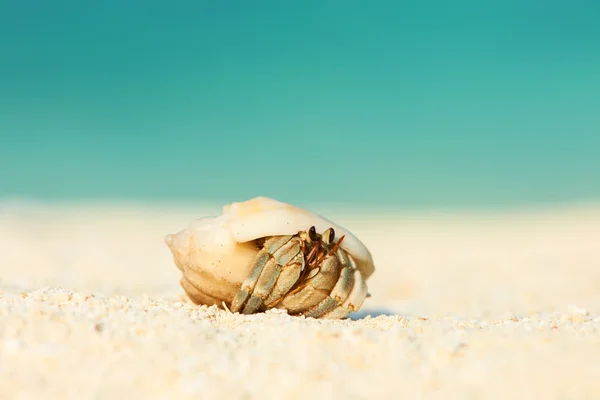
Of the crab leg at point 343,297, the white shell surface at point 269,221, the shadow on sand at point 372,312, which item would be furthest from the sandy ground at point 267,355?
the white shell surface at point 269,221

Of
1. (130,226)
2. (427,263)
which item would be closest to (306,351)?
(427,263)

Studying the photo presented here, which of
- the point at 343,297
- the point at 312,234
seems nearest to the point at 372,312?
the point at 343,297

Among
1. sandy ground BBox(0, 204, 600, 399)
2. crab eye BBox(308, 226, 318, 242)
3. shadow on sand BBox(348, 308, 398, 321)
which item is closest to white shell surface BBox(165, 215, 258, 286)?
sandy ground BBox(0, 204, 600, 399)

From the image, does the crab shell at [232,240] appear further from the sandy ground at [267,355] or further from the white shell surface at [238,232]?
the sandy ground at [267,355]

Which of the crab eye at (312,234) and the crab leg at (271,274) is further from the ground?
the crab eye at (312,234)

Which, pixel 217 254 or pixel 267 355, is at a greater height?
pixel 217 254

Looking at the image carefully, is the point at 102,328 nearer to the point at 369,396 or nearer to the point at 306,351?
the point at 306,351

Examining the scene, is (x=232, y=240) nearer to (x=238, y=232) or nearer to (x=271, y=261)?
(x=238, y=232)

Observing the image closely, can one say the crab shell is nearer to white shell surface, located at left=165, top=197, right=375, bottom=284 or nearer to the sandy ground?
white shell surface, located at left=165, top=197, right=375, bottom=284
